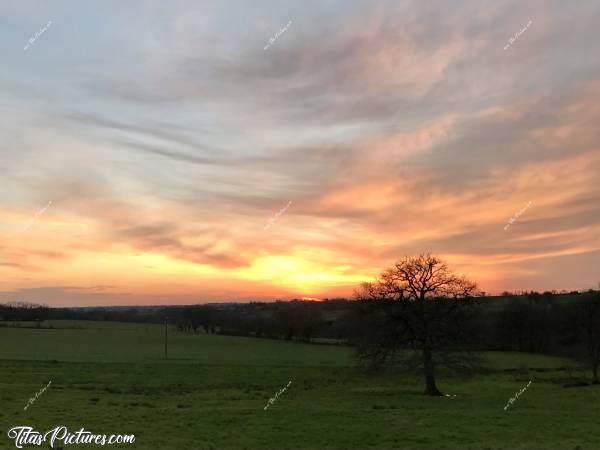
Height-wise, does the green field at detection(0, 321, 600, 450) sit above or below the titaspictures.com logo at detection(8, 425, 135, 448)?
below

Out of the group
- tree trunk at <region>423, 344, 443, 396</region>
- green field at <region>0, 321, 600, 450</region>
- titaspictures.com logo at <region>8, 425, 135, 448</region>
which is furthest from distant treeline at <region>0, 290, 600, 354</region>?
titaspictures.com logo at <region>8, 425, 135, 448</region>

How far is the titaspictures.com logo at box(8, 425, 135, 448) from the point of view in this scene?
18.8 meters

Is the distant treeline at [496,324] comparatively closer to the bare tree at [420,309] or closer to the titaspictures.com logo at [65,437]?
the bare tree at [420,309]

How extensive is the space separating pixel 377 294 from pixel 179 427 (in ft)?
71.4

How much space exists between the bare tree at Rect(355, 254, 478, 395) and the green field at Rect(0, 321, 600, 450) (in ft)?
9.19

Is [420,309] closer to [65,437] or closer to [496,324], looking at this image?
[65,437]

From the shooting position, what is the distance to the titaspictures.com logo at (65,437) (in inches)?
740

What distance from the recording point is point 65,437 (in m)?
19.8

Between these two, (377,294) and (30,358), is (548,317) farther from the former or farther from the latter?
(30,358)

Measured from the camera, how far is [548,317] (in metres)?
110

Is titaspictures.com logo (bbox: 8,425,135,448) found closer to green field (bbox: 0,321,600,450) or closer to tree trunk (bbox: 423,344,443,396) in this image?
green field (bbox: 0,321,600,450)

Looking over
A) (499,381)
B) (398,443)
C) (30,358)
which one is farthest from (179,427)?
(30,358)

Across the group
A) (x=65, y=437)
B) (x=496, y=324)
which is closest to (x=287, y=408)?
(x=65, y=437)

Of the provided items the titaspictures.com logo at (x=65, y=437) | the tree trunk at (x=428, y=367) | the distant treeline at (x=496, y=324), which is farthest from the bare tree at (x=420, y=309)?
the distant treeline at (x=496, y=324)
